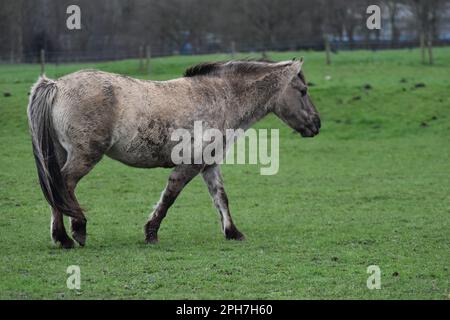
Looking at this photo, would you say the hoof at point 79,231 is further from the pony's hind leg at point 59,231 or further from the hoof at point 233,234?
the hoof at point 233,234

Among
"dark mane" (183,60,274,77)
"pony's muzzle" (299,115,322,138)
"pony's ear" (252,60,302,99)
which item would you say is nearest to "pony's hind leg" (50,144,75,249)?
"dark mane" (183,60,274,77)

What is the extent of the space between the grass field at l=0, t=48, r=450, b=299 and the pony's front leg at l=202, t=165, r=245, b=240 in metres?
0.23

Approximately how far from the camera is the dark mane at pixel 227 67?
1080 cm

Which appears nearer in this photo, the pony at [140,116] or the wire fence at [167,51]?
the pony at [140,116]

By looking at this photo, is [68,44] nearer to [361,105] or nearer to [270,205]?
[361,105]

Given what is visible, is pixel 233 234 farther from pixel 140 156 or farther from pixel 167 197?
pixel 140 156

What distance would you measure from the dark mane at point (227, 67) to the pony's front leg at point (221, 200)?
136 centimetres

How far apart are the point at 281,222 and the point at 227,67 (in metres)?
2.84

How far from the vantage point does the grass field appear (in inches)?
307

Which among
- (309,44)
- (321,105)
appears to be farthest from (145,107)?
(309,44)

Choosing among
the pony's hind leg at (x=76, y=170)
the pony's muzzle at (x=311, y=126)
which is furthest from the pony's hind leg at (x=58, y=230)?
the pony's muzzle at (x=311, y=126)

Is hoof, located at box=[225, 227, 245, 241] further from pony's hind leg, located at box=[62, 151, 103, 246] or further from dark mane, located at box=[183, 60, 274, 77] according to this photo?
dark mane, located at box=[183, 60, 274, 77]

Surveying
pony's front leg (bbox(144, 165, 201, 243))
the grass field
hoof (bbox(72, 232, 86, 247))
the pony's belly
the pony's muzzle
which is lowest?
the grass field

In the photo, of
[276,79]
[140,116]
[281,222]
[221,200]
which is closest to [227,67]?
[276,79]
